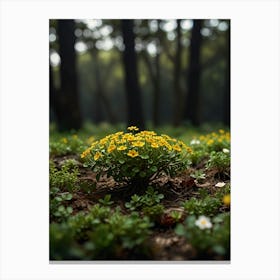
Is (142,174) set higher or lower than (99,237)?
higher

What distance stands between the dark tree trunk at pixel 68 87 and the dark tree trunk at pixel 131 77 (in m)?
0.79

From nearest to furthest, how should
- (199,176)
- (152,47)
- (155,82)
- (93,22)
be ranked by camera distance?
(199,176) → (93,22) → (152,47) → (155,82)

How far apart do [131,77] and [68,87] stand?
1.01 metres

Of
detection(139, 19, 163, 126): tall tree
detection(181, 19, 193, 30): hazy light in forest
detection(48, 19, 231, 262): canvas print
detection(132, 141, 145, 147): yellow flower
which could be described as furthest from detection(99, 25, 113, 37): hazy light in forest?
detection(132, 141, 145, 147): yellow flower

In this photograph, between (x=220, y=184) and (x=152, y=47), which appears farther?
(x=152, y=47)

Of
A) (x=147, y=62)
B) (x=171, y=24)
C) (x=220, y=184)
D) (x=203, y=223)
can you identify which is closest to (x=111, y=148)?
(x=203, y=223)

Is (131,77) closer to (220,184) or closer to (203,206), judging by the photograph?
(220,184)

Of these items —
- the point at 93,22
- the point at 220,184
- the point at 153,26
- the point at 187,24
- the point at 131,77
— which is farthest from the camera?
the point at 153,26

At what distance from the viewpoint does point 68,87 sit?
235 inches

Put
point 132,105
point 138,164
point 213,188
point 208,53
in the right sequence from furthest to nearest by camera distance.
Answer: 1. point 208,53
2. point 132,105
3. point 213,188
4. point 138,164
